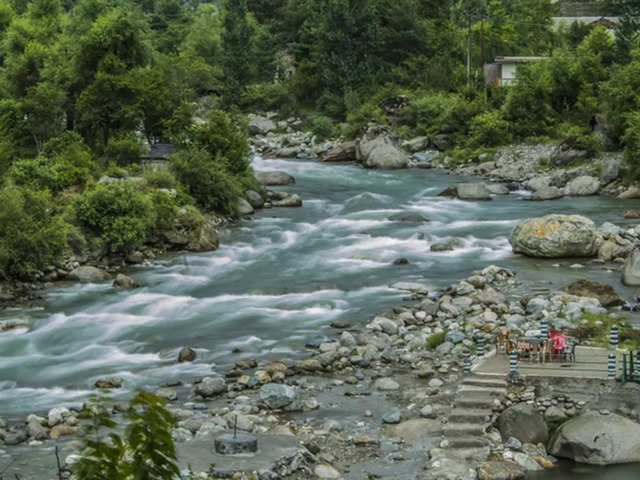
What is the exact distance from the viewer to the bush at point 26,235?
Result: 1091 inches

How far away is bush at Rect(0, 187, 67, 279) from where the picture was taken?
27703mm

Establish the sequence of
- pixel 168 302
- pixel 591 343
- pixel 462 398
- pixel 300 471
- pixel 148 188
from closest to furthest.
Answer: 1. pixel 300 471
2. pixel 462 398
3. pixel 591 343
4. pixel 168 302
5. pixel 148 188

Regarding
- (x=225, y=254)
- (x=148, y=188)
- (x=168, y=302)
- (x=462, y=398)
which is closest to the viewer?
(x=462, y=398)

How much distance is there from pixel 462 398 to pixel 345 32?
55.4 metres

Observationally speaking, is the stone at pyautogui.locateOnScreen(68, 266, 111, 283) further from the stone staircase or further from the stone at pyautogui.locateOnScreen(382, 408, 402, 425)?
the stone staircase

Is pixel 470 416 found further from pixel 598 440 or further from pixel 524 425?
pixel 598 440

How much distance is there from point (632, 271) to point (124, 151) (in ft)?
75.4

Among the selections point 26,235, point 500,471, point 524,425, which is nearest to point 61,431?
point 500,471

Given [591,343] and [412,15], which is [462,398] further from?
[412,15]

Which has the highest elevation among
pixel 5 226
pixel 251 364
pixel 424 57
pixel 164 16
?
pixel 164 16

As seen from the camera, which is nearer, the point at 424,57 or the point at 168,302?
the point at 168,302

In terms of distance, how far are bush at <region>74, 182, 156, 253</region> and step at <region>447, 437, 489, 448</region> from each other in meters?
17.7

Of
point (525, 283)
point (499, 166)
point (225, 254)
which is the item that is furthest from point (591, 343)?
point (499, 166)

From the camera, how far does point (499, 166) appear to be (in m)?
50.7
